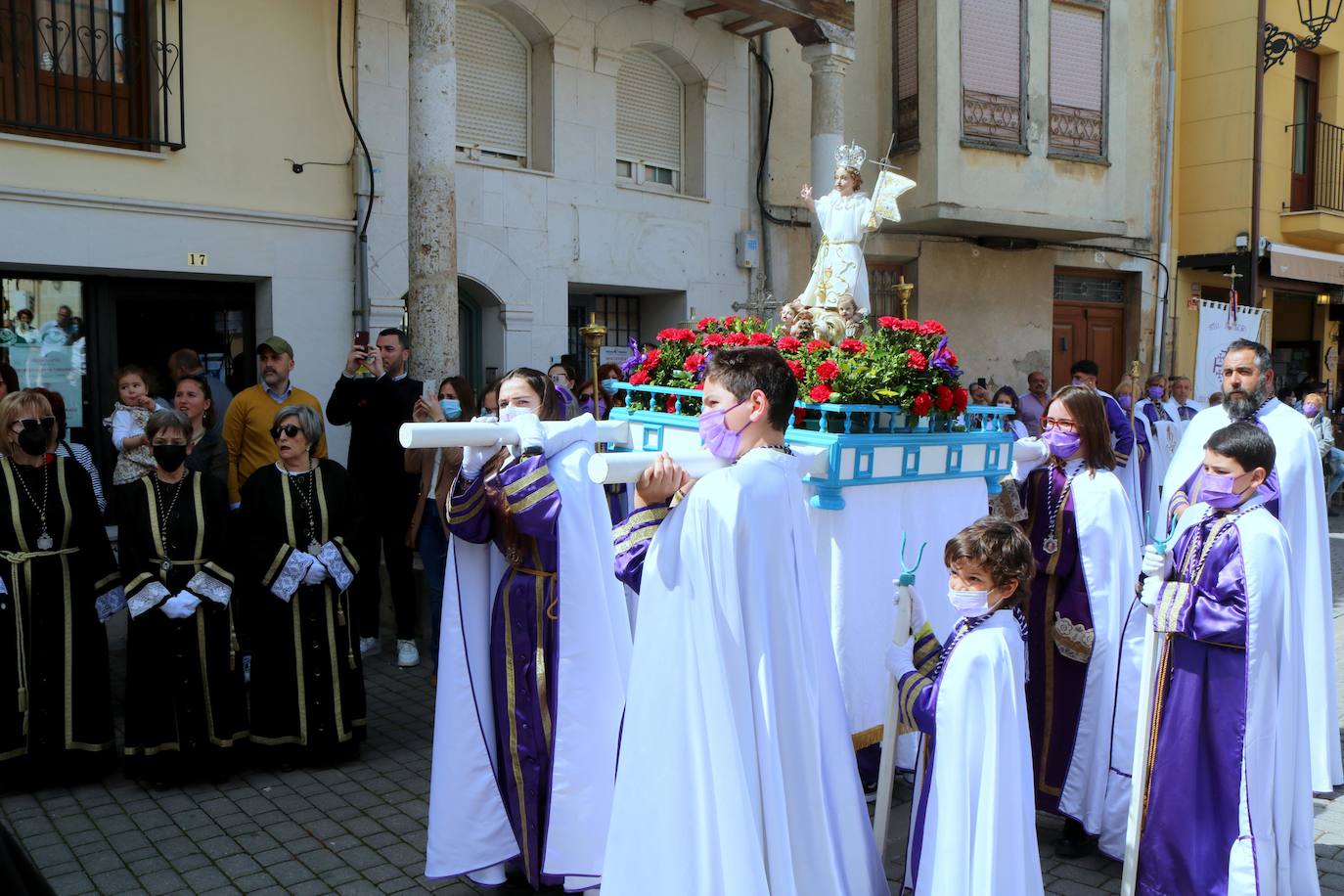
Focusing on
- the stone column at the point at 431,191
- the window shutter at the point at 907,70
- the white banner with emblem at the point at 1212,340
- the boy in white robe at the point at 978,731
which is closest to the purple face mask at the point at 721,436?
the boy in white robe at the point at 978,731

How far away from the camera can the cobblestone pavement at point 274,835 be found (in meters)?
4.26

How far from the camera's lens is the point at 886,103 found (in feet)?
47.1

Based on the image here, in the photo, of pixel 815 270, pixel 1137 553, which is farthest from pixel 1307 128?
pixel 1137 553

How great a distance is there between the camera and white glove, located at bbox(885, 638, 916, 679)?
131 inches

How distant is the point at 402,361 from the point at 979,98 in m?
9.57

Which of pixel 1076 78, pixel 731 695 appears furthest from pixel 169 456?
pixel 1076 78

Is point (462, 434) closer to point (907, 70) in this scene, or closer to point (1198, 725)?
point (1198, 725)

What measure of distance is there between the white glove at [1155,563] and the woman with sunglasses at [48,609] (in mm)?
4428

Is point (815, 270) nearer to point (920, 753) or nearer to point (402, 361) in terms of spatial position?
point (402, 361)

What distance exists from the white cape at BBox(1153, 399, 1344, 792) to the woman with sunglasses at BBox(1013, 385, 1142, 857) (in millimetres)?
843

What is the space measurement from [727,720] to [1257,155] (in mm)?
16902

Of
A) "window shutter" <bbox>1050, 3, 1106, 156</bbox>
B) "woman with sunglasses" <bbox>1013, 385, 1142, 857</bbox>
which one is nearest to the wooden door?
"window shutter" <bbox>1050, 3, 1106, 156</bbox>

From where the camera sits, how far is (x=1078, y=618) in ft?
14.6

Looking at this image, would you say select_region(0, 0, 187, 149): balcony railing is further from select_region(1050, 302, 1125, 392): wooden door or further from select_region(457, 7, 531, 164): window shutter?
select_region(1050, 302, 1125, 392): wooden door
